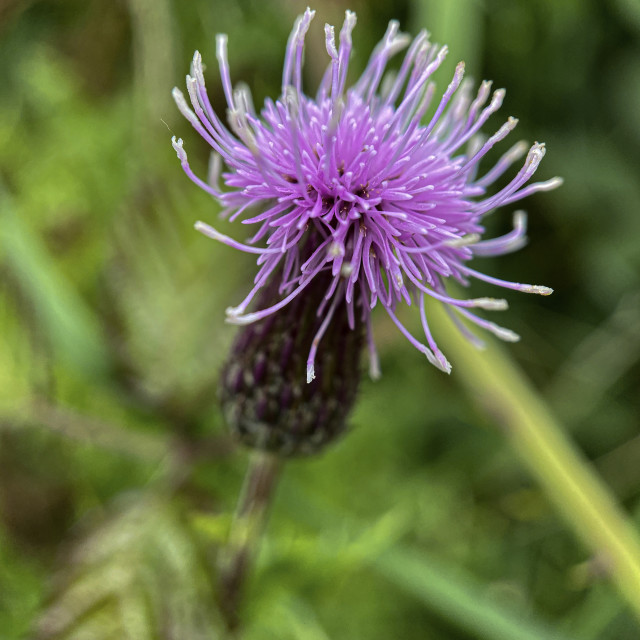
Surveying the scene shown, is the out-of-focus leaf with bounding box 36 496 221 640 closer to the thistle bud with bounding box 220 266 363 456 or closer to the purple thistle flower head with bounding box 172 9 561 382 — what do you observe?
the thistle bud with bounding box 220 266 363 456

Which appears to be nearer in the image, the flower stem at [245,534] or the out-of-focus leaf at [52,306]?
the flower stem at [245,534]

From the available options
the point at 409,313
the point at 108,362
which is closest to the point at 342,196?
the point at 108,362

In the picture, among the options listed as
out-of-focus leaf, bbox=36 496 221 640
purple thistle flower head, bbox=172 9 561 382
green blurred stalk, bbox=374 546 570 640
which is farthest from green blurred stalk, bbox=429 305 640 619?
out-of-focus leaf, bbox=36 496 221 640

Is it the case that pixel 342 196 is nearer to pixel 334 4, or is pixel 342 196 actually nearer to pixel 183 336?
pixel 183 336

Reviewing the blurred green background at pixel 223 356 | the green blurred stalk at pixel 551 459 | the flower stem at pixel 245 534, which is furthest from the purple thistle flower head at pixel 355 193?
the green blurred stalk at pixel 551 459

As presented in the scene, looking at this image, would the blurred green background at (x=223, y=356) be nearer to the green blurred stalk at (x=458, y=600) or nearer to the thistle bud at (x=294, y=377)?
the green blurred stalk at (x=458, y=600)
